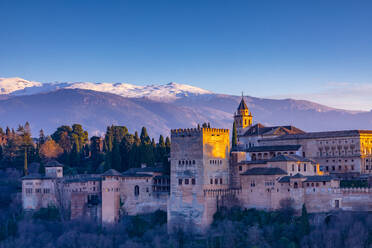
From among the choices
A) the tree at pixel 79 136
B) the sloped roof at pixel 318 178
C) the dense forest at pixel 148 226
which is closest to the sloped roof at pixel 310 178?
the sloped roof at pixel 318 178

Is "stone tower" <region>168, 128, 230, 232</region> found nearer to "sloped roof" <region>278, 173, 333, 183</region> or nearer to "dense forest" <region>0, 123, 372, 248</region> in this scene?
"dense forest" <region>0, 123, 372, 248</region>

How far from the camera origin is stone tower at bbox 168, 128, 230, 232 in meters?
65.9

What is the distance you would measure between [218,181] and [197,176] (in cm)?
239

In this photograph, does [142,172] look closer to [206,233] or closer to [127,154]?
[127,154]

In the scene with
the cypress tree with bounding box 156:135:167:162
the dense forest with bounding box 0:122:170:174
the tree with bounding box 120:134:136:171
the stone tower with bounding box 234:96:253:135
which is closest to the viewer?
the tree with bounding box 120:134:136:171

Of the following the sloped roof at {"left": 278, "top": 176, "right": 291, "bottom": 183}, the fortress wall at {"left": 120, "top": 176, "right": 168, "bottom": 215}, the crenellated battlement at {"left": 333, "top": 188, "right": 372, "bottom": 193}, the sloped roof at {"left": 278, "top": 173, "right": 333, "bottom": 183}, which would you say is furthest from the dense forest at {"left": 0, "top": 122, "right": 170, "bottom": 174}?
the crenellated battlement at {"left": 333, "top": 188, "right": 372, "bottom": 193}

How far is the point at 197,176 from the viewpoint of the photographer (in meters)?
66.2

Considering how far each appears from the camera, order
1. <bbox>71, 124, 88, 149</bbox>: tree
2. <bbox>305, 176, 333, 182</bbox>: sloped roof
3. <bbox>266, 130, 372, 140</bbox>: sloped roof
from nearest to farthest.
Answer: <bbox>305, 176, 333, 182</bbox>: sloped roof, <bbox>266, 130, 372, 140</bbox>: sloped roof, <bbox>71, 124, 88, 149</bbox>: tree

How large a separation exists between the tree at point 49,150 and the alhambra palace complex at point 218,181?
19177mm

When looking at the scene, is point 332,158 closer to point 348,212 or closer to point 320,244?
point 348,212

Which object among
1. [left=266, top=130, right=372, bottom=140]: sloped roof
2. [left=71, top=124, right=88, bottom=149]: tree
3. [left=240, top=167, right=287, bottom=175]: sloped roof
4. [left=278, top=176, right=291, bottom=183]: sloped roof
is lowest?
[left=278, top=176, right=291, bottom=183]: sloped roof

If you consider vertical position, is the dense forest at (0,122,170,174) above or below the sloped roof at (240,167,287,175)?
above

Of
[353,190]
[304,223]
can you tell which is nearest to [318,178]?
[353,190]

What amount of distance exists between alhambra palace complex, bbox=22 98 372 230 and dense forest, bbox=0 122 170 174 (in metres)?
6.90
